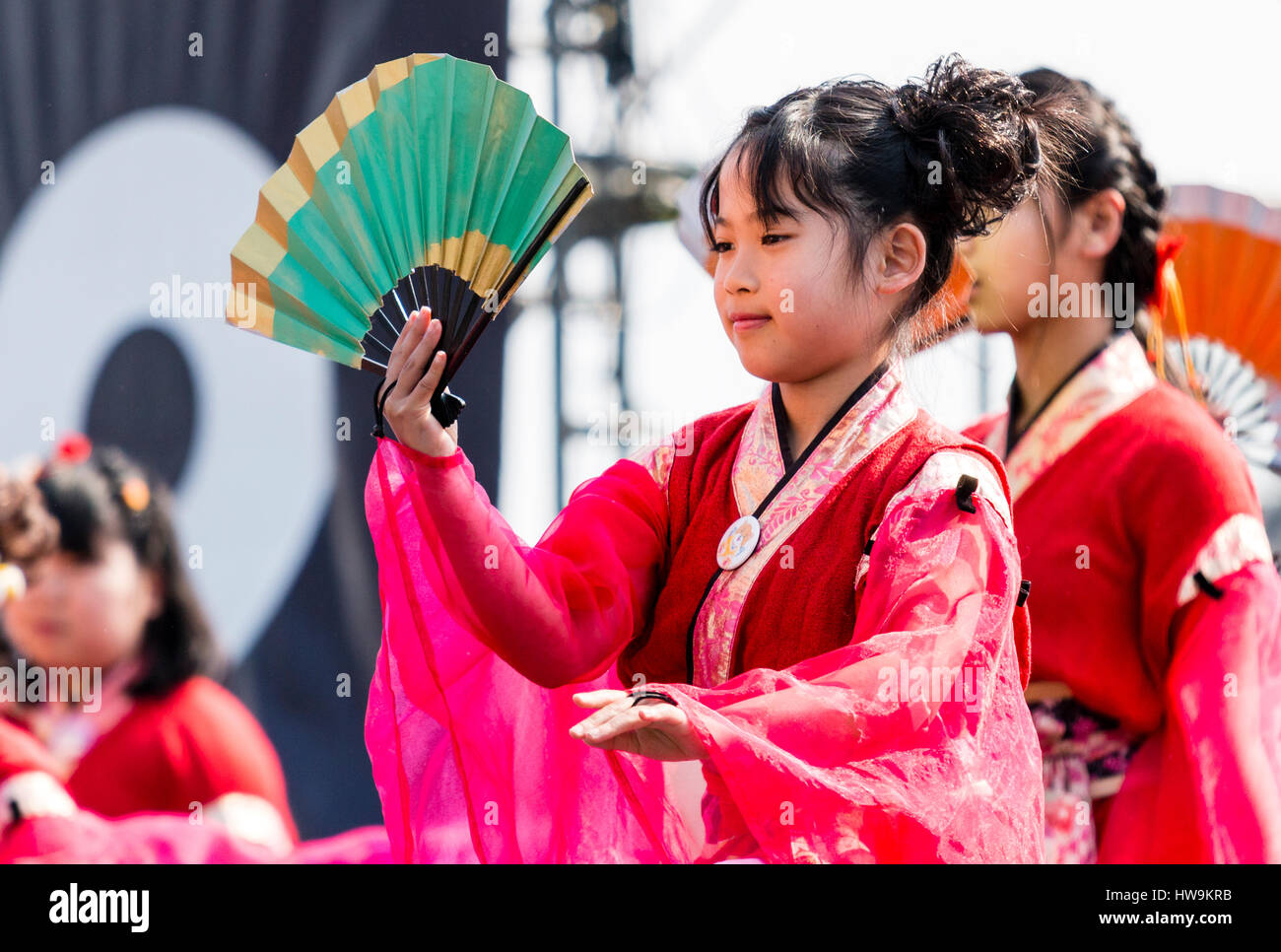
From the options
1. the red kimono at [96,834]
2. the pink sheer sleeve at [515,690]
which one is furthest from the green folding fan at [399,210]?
the red kimono at [96,834]

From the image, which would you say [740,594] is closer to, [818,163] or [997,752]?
[997,752]

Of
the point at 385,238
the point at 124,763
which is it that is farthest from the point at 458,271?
the point at 124,763

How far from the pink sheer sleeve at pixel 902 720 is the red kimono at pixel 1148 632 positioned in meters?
0.71

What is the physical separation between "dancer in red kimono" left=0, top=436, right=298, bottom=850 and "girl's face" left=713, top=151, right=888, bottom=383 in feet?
4.95

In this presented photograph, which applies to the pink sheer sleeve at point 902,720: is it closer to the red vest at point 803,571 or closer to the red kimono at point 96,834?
the red vest at point 803,571

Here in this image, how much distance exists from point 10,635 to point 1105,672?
6.38ft

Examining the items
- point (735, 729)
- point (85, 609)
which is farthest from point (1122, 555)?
point (85, 609)

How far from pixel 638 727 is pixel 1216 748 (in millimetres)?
1174

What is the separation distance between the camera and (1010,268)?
2.28 meters

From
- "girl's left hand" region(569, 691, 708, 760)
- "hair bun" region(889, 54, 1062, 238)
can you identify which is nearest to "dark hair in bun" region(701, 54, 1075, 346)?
"hair bun" region(889, 54, 1062, 238)

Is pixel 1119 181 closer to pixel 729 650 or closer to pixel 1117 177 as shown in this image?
pixel 1117 177
